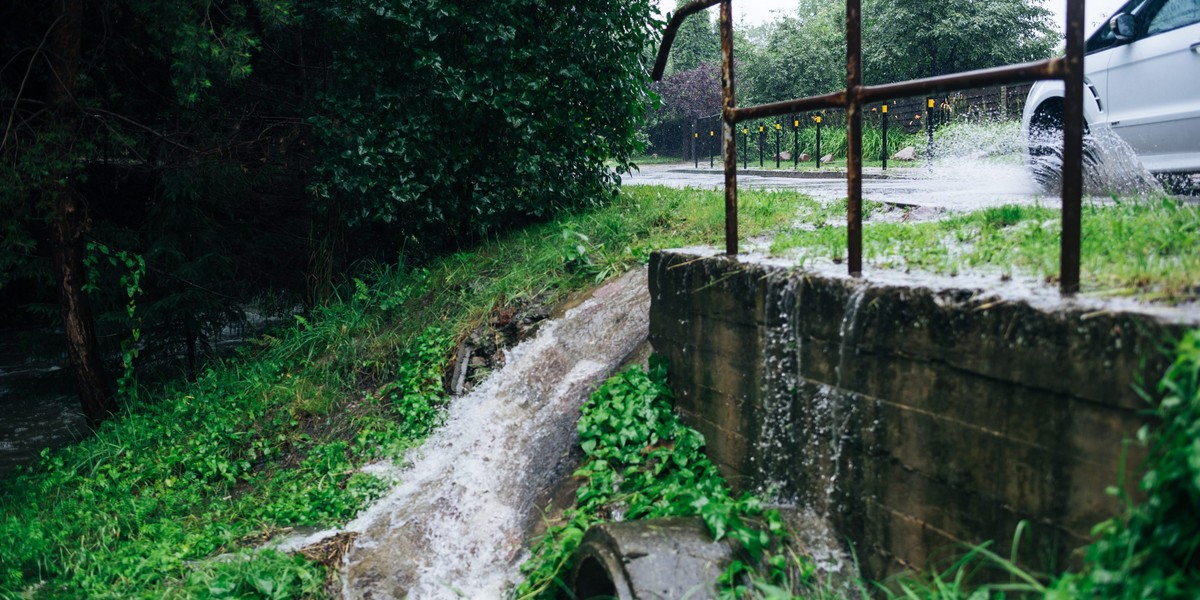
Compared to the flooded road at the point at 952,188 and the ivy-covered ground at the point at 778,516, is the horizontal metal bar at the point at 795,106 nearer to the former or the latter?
the ivy-covered ground at the point at 778,516

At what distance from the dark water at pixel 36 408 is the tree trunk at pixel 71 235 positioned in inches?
23.1

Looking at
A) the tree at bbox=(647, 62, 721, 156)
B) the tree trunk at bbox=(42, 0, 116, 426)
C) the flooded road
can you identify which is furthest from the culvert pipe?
the tree at bbox=(647, 62, 721, 156)

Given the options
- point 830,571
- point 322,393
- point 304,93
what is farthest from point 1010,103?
point 830,571

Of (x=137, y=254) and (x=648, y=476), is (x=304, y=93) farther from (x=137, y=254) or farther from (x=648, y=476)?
(x=648, y=476)

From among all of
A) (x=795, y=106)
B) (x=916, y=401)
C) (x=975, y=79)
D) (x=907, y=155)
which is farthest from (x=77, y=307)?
(x=907, y=155)

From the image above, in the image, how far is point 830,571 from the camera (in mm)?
3801

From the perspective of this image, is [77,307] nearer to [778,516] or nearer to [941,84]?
[778,516]

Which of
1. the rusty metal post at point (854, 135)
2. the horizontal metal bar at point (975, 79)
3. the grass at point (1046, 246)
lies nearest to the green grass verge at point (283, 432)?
the grass at point (1046, 246)

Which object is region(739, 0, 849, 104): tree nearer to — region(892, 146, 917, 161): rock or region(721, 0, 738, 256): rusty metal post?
region(892, 146, 917, 161): rock

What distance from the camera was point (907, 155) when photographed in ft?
65.1

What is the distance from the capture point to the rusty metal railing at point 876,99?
307cm

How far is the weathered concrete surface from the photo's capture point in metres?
2.84

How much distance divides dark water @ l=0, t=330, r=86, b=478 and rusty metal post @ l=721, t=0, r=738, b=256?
279 inches

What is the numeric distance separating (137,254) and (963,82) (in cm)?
796
